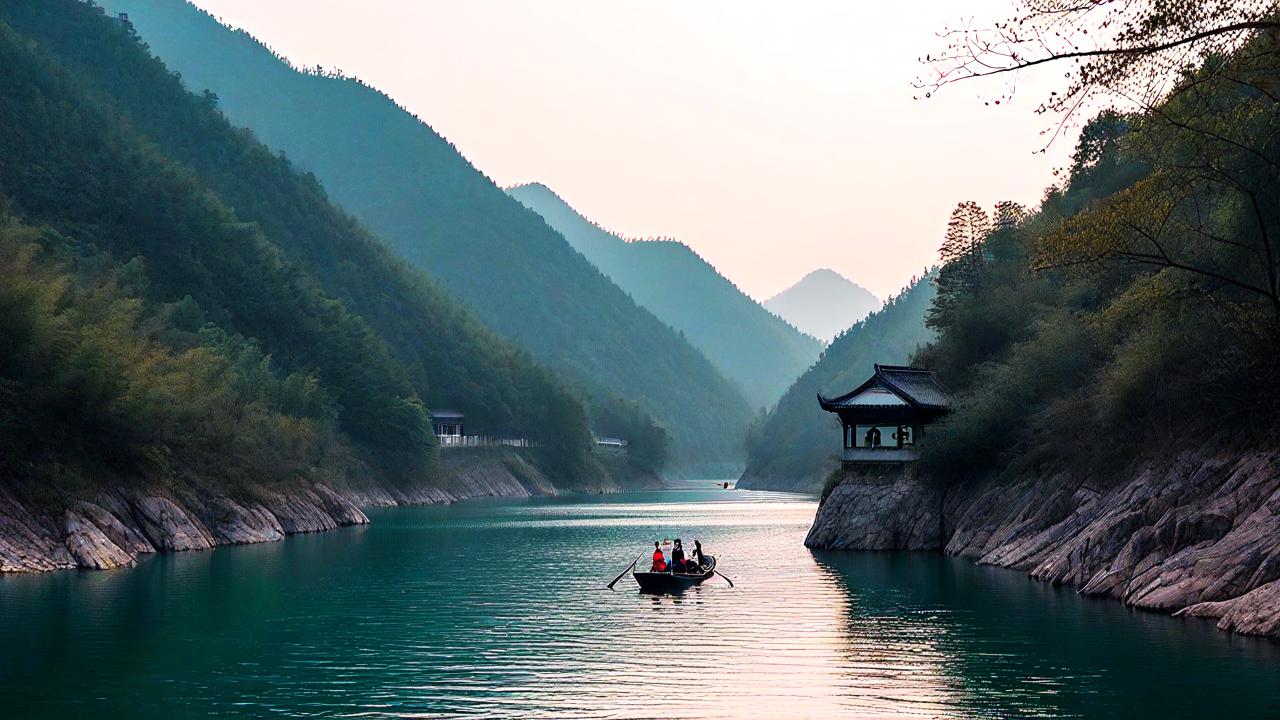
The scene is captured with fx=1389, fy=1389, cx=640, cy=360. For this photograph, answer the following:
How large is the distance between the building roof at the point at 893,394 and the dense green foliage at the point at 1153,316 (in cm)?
190

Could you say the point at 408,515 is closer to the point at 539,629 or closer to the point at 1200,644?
the point at 539,629

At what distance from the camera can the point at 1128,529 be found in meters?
50.2

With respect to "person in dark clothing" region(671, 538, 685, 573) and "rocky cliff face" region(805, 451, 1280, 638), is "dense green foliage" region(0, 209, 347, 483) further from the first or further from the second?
"rocky cliff face" region(805, 451, 1280, 638)

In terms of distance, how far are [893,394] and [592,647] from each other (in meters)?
42.8

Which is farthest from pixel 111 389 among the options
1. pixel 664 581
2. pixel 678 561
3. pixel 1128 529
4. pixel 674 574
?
pixel 1128 529

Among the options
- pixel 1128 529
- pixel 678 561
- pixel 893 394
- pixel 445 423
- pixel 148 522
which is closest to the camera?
pixel 1128 529

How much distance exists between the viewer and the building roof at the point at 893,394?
260 ft

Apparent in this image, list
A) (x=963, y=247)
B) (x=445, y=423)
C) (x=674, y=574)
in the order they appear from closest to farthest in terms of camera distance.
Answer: (x=674, y=574) → (x=963, y=247) → (x=445, y=423)

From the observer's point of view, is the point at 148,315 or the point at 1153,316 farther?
the point at 148,315

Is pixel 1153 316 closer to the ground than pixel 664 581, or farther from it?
farther from it

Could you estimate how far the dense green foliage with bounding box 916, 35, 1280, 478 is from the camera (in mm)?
46812

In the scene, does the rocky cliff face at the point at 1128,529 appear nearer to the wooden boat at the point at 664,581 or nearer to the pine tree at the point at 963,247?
the wooden boat at the point at 664,581

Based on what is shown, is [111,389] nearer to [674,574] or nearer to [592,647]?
[674,574]

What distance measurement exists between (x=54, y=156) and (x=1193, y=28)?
448 ft
